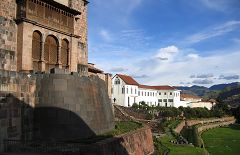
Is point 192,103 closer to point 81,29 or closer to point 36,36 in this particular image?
point 81,29

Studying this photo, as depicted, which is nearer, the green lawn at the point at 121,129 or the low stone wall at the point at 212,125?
the green lawn at the point at 121,129

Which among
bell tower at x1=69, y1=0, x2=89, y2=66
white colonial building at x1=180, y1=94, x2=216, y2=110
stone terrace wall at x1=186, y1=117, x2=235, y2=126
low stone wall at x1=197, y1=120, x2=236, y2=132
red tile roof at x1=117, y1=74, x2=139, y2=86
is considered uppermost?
bell tower at x1=69, y1=0, x2=89, y2=66

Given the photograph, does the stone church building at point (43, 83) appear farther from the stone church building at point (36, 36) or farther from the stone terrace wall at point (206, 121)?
the stone terrace wall at point (206, 121)

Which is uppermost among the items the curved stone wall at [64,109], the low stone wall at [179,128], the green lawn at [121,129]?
the curved stone wall at [64,109]

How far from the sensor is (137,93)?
87375 millimetres

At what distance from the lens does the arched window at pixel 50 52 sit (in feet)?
80.6

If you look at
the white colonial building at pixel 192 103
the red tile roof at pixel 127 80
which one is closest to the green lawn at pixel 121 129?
the red tile roof at pixel 127 80

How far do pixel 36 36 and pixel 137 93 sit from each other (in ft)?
213

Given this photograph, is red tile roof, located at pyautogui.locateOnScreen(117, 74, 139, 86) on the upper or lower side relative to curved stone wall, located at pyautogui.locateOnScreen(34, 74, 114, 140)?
upper

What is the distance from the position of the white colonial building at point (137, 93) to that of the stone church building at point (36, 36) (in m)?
53.2

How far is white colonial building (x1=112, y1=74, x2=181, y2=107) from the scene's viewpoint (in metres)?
80.8

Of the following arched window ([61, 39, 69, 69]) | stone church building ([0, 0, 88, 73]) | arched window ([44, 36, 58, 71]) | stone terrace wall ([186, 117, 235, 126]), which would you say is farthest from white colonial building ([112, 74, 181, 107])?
arched window ([44, 36, 58, 71])

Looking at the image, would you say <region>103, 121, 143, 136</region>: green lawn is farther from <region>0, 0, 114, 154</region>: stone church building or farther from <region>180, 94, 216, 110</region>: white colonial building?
<region>180, 94, 216, 110</region>: white colonial building

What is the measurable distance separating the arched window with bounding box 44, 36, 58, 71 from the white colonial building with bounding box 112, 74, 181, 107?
2158 inches
